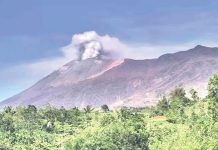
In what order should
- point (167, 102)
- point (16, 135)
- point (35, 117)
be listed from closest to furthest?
point (16, 135), point (35, 117), point (167, 102)

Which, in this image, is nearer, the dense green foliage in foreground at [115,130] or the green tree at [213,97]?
the dense green foliage in foreground at [115,130]

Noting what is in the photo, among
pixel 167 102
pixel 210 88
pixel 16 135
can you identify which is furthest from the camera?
pixel 167 102

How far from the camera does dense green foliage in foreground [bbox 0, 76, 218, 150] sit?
217 feet

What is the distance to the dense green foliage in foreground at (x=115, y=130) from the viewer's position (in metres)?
66.2

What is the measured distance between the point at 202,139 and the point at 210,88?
19.2 metres

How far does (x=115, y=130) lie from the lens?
8294 cm

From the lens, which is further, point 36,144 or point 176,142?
point 36,144

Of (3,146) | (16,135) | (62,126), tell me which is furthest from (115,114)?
(3,146)

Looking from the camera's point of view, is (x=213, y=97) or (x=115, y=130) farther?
(x=115, y=130)

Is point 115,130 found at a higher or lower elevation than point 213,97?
lower

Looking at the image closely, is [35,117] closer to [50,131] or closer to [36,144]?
[50,131]

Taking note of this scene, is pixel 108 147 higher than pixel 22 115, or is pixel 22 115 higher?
pixel 22 115

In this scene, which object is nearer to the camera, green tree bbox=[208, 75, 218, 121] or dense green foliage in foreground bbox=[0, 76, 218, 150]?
dense green foliage in foreground bbox=[0, 76, 218, 150]

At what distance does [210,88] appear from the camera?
7900 centimetres
